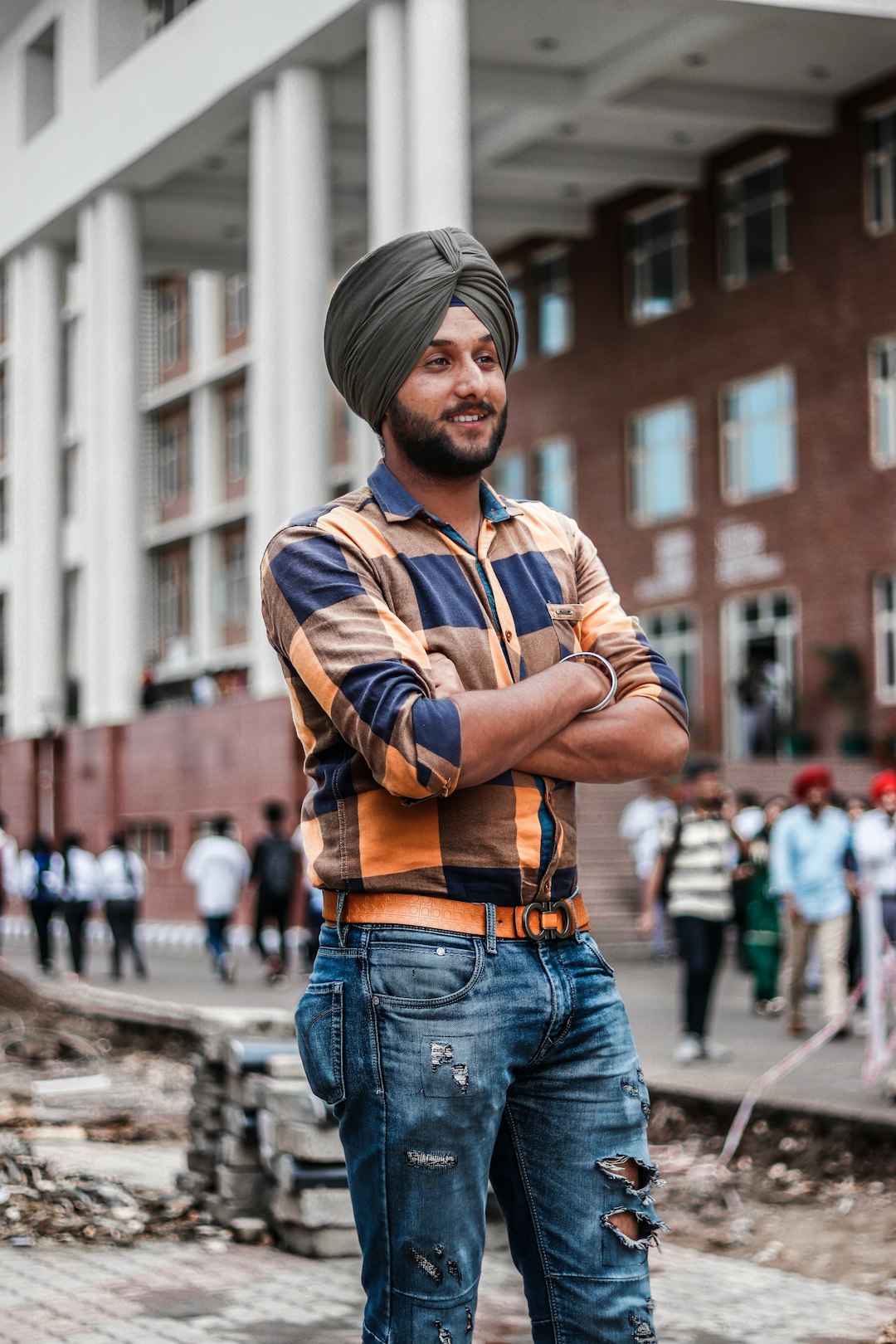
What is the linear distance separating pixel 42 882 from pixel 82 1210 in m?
16.0

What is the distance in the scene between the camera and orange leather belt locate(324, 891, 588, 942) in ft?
8.55

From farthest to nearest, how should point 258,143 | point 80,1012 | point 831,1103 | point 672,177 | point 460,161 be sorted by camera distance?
point 672,177, point 258,143, point 460,161, point 80,1012, point 831,1103

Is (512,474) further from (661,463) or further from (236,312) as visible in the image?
(236,312)

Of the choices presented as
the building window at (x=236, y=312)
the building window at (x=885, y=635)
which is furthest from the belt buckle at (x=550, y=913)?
the building window at (x=236, y=312)

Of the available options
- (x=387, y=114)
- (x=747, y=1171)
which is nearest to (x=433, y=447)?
(x=747, y=1171)

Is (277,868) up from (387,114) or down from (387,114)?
down

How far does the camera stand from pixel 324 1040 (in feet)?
8.69

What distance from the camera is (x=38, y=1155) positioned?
8523 millimetres

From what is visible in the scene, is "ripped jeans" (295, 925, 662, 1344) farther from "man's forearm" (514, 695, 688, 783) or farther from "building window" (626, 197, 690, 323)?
"building window" (626, 197, 690, 323)

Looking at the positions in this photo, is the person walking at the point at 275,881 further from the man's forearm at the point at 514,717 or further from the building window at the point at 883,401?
the man's forearm at the point at 514,717

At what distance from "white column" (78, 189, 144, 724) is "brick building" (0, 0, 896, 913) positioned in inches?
2.5

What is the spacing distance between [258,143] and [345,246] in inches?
377

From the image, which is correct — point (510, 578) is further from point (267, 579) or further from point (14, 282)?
point (14, 282)

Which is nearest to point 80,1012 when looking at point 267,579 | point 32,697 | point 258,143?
point 267,579
